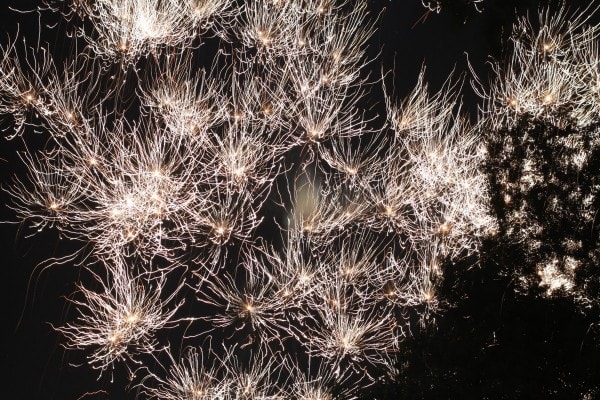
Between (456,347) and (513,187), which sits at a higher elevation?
(513,187)

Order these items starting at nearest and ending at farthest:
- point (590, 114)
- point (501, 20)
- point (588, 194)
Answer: point (501, 20)
point (588, 194)
point (590, 114)

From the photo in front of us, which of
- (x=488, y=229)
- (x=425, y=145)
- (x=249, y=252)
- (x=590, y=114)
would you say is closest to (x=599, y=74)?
(x=590, y=114)

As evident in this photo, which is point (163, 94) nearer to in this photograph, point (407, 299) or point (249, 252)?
point (249, 252)

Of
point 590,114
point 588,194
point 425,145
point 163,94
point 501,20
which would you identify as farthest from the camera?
point 425,145

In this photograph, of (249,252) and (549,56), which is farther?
(249,252)

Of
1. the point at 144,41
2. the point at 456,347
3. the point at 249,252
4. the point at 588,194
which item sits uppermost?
the point at 144,41

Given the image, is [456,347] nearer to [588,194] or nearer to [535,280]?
[535,280]

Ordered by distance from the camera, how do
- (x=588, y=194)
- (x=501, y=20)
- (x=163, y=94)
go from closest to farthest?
(x=501, y=20)
(x=588, y=194)
(x=163, y=94)

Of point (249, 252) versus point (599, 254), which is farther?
point (249, 252)

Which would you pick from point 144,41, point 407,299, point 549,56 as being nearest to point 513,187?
point 549,56
